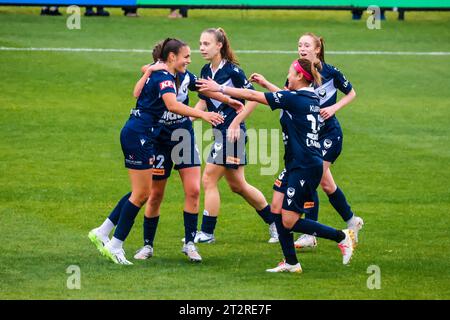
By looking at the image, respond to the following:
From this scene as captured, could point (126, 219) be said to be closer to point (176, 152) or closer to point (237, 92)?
point (176, 152)

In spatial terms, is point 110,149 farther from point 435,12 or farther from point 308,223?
point 435,12

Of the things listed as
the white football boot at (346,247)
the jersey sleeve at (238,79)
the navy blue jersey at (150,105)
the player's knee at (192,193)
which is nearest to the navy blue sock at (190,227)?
the player's knee at (192,193)

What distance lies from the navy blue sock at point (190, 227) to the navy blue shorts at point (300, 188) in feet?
3.82

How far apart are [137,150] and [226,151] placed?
1.70 m

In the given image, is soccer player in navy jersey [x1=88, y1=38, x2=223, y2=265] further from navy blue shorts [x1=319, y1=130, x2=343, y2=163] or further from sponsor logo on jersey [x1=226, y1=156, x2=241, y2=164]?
navy blue shorts [x1=319, y1=130, x2=343, y2=163]

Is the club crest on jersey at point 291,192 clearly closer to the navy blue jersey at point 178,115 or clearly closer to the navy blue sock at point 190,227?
the navy blue sock at point 190,227

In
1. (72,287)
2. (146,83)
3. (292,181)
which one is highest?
(146,83)

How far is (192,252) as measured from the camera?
11523 mm

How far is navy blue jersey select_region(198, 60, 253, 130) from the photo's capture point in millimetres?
12516

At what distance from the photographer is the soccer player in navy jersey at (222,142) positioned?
41.1ft

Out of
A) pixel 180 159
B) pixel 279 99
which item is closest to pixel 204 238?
pixel 180 159

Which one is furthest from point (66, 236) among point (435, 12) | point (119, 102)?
point (435, 12)

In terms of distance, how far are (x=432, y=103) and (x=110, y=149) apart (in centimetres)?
747

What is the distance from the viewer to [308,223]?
11016 mm
